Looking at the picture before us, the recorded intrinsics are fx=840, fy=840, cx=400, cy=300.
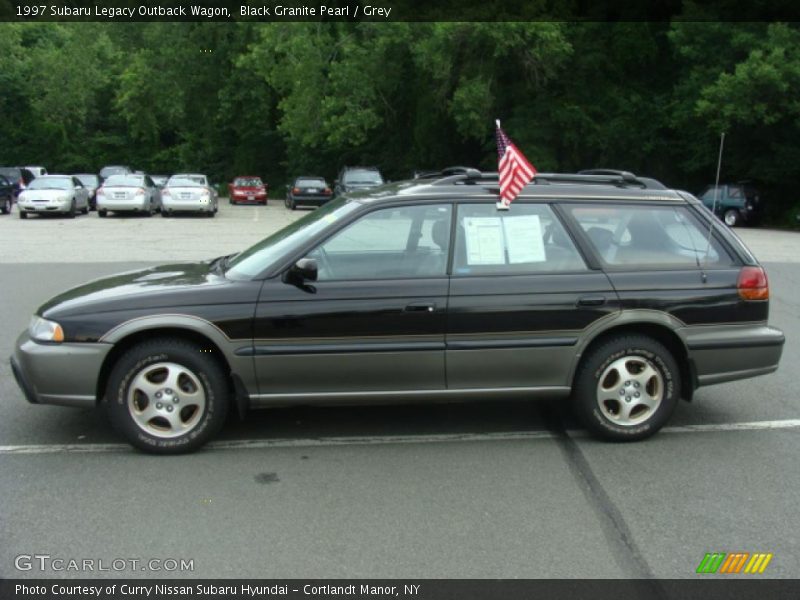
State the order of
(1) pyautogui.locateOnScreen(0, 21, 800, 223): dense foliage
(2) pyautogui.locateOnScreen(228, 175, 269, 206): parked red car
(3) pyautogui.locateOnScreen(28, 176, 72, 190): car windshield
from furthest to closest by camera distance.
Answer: (2) pyautogui.locateOnScreen(228, 175, 269, 206): parked red car, (1) pyautogui.locateOnScreen(0, 21, 800, 223): dense foliage, (3) pyautogui.locateOnScreen(28, 176, 72, 190): car windshield

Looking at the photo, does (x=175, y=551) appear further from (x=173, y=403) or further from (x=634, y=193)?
(x=634, y=193)

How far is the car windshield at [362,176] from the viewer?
31.8m

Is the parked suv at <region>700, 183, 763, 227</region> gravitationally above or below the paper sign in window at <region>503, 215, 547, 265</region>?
below

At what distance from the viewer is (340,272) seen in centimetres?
527

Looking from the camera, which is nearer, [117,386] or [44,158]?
[117,386]

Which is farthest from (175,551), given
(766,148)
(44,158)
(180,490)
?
(44,158)

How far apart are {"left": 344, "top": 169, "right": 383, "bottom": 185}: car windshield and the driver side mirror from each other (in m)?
26.5

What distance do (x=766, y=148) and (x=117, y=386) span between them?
3076 cm

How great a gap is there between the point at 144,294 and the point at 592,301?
2781 mm

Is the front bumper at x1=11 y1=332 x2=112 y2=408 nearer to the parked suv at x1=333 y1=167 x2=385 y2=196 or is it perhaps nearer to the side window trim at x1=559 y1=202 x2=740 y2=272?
the side window trim at x1=559 y1=202 x2=740 y2=272

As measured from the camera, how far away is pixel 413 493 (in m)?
4.59

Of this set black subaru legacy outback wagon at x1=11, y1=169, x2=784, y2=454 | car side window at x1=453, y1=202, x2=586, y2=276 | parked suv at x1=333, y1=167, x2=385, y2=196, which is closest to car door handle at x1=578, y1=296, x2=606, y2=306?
black subaru legacy outback wagon at x1=11, y1=169, x2=784, y2=454

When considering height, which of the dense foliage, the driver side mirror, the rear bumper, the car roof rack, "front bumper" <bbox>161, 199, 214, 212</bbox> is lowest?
"front bumper" <bbox>161, 199, 214, 212</bbox>

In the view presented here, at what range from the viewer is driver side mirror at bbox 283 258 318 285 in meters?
5.06
